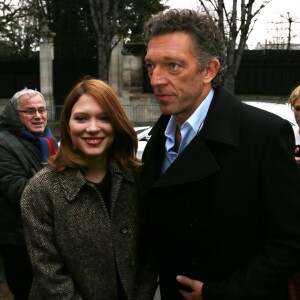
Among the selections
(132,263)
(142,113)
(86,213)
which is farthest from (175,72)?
(142,113)

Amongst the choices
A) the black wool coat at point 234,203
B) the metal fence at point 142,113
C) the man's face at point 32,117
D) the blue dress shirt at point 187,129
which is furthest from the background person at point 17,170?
the metal fence at point 142,113

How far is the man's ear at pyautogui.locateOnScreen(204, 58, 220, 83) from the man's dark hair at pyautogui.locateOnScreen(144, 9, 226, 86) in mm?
20

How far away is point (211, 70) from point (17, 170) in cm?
150

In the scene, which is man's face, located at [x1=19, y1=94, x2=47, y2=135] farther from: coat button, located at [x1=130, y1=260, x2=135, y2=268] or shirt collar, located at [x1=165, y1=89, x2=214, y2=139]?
shirt collar, located at [x1=165, y1=89, x2=214, y2=139]

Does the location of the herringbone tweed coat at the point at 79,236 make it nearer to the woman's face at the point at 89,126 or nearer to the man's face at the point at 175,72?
the woman's face at the point at 89,126

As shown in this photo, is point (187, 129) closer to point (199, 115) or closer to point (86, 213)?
point (199, 115)

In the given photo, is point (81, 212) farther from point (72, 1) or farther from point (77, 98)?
point (72, 1)

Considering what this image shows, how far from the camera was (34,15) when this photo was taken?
19078 millimetres

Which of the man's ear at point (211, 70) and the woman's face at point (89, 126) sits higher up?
the man's ear at point (211, 70)

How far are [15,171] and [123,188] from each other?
39.3 inches

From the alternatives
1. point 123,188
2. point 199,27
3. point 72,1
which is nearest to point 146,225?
point 123,188

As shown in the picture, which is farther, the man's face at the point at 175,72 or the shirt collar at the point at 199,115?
the shirt collar at the point at 199,115

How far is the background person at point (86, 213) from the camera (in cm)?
188

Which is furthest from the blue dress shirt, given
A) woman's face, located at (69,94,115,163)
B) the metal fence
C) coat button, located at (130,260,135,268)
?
the metal fence
